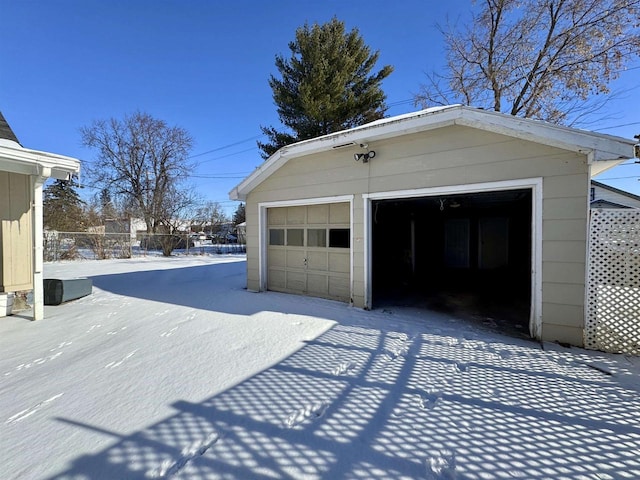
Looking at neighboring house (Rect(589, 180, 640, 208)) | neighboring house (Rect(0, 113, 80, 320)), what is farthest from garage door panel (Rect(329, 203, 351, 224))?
neighboring house (Rect(589, 180, 640, 208))

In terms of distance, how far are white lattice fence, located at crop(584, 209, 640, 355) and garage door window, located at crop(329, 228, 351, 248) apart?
142 inches

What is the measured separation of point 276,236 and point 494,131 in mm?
4786

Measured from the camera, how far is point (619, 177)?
21.4m

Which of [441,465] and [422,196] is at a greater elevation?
[422,196]

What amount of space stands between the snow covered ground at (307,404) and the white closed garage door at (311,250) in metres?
1.79

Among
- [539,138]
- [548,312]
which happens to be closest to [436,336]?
[548,312]

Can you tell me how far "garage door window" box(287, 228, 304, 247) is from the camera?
6.47 meters

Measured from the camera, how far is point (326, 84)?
43.8ft

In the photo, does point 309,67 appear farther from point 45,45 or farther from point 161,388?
point 161,388

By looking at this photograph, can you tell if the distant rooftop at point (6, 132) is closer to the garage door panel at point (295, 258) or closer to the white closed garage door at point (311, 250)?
the white closed garage door at point (311, 250)

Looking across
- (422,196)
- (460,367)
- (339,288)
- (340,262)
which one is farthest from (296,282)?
(460,367)

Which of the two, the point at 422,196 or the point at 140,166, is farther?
the point at 140,166

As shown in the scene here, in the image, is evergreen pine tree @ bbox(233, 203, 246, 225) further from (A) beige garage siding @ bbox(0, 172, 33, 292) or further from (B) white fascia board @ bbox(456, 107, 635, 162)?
(B) white fascia board @ bbox(456, 107, 635, 162)

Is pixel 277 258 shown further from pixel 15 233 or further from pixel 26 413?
pixel 26 413
